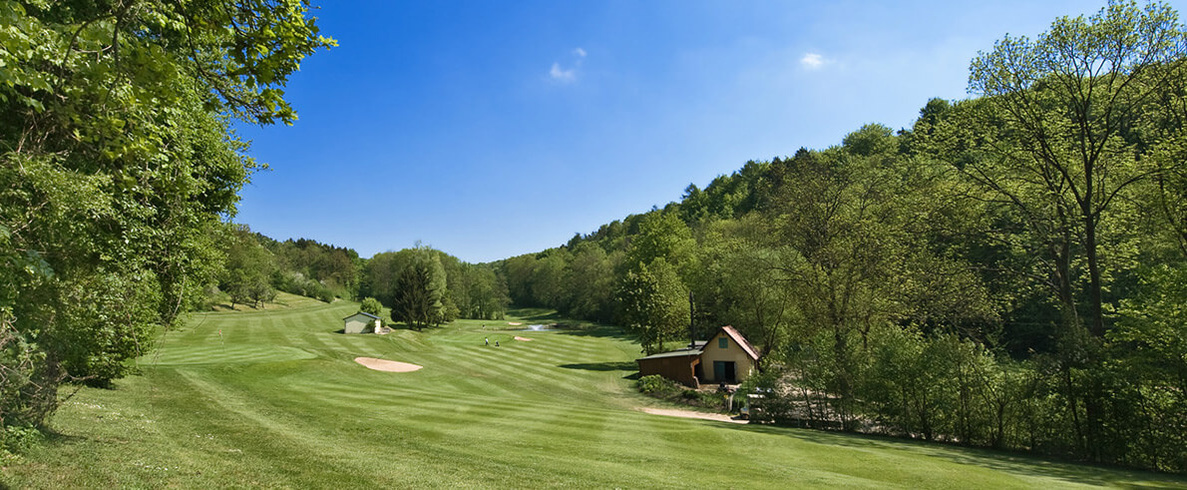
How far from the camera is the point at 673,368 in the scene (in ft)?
116

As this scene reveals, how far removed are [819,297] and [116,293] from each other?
26.9 metres

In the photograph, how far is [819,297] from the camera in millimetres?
26078

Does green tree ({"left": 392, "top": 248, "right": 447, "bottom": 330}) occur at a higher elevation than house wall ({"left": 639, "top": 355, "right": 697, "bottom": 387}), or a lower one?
higher

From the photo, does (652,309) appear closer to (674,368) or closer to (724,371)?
(674,368)

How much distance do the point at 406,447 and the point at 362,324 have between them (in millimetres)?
44612

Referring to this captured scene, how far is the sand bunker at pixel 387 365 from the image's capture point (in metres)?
32.2

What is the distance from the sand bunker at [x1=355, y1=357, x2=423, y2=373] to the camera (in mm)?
32200

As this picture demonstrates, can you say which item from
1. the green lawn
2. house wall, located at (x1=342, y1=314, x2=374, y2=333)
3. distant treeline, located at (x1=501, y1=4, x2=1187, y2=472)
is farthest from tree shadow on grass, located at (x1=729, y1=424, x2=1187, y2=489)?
house wall, located at (x1=342, y1=314, x2=374, y2=333)

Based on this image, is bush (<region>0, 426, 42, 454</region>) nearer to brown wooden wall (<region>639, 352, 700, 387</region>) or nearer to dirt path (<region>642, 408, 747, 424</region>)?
dirt path (<region>642, 408, 747, 424</region>)

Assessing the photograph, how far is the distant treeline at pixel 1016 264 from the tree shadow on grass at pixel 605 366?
16.8 metres

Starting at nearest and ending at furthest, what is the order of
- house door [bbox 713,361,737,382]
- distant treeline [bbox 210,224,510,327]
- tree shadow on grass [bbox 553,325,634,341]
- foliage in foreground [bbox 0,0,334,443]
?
foliage in foreground [bbox 0,0,334,443] → house door [bbox 713,361,737,382] → distant treeline [bbox 210,224,510,327] → tree shadow on grass [bbox 553,325,634,341]

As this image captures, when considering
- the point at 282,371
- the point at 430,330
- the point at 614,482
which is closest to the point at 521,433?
the point at 614,482

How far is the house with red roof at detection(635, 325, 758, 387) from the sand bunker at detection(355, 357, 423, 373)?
16.5 meters

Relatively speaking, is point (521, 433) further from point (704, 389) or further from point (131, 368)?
point (704, 389)
